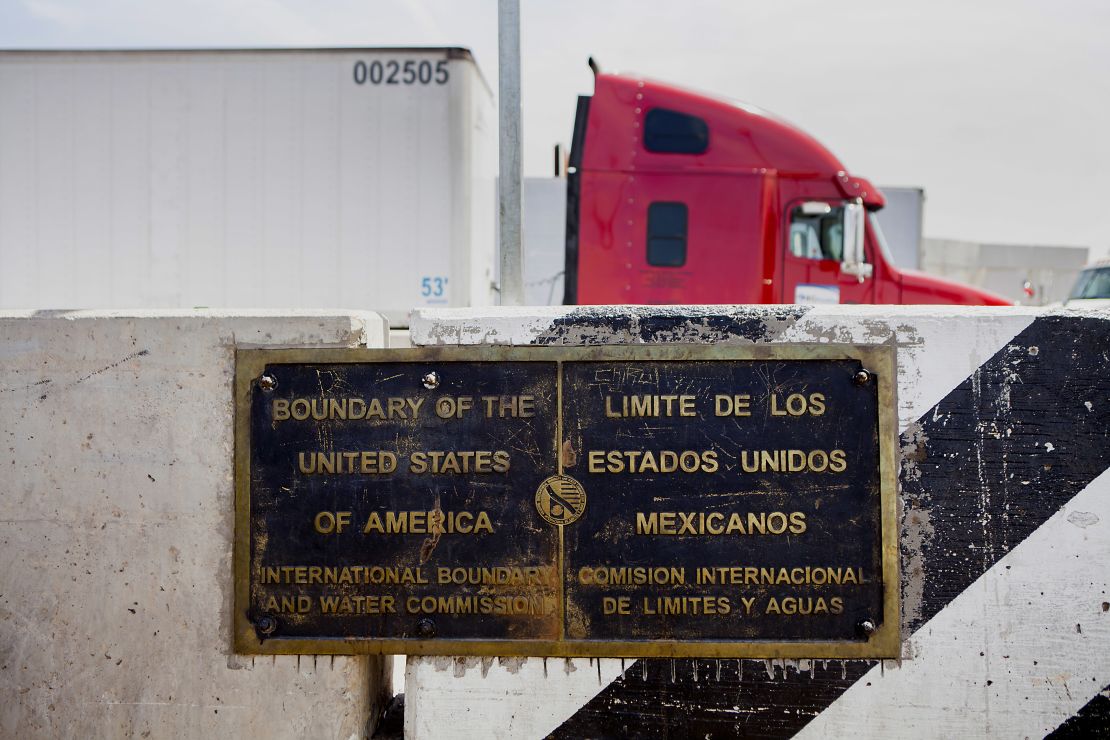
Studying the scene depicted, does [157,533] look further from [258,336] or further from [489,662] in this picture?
[489,662]

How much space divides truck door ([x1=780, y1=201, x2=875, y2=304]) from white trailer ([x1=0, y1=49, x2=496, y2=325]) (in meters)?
3.05

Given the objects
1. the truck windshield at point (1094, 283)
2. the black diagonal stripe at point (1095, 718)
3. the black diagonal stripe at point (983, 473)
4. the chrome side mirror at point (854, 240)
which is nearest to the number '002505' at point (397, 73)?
the chrome side mirror at point (854, 240)

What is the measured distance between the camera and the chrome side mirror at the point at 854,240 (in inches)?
303

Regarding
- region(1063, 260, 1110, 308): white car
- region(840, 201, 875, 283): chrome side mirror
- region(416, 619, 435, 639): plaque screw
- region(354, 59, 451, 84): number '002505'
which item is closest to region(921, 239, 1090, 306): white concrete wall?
region(1063, 260, 1110, 308): white car

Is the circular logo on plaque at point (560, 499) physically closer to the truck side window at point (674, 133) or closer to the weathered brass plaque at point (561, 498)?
the weathered brass plaque at point (561, 498)

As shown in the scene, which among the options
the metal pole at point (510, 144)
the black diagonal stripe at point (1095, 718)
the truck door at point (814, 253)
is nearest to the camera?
the black diagonal stripe at point (1095, 718)

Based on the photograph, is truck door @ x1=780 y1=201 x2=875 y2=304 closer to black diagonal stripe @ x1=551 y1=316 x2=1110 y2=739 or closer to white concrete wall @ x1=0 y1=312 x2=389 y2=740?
black diagonal stripe @ x1=551 y1=316 x2=1110 y2=739

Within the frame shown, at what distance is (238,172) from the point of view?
27.4ft

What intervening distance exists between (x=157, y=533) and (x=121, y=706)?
52 centimetres

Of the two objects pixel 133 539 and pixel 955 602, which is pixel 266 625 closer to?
pixel 133 539

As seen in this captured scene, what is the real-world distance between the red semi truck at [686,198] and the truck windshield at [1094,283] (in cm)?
413

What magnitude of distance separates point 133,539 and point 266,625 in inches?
18.2

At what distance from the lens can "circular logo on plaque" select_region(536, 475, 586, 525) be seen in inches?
99.0

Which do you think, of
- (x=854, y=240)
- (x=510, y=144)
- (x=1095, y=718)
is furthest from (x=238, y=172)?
(x=1095, y=718)
